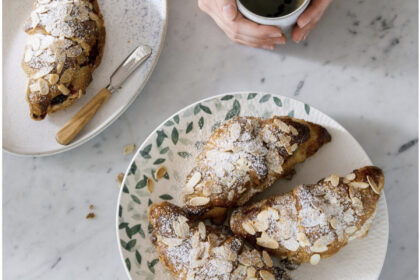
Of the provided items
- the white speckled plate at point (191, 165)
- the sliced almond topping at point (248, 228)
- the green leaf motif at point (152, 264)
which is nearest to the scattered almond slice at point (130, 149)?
the white speckled plate at point (191, 165)

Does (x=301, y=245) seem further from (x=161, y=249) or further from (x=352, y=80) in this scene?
(x=352, y=80)

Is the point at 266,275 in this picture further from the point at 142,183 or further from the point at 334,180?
the point at 142,183

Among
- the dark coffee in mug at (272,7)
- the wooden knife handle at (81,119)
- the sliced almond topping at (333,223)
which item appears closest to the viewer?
the sliced almond topping at (333,223)

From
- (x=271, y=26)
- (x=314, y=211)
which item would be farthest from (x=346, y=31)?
(x=314, y=211)

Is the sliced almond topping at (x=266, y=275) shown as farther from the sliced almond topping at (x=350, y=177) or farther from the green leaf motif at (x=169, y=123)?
the green leaf motif at (x=169, y=123)

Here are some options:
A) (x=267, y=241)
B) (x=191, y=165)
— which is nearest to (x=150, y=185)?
(x=191, y=165)

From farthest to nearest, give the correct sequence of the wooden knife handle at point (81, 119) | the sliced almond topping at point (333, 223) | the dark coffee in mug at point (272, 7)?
1. the wooden knife handle at point (81, 119)
2. the dark coffee in mug at point (272, 7)
3. the sliced almond topping at point (333, 223)

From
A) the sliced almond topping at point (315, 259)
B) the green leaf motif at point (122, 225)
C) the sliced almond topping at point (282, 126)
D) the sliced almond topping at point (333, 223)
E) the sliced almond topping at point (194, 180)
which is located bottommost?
the green leaf motif at point (122, 225)
